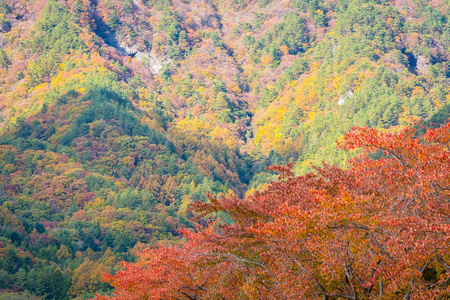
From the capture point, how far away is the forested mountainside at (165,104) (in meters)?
75.5

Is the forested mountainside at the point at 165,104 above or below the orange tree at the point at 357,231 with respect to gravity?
below

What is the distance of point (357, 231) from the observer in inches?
501

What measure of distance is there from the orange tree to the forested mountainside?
115 ft

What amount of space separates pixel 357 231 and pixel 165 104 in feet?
450

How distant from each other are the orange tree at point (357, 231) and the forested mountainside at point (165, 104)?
1383 inches

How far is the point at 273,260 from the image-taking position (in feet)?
49.9

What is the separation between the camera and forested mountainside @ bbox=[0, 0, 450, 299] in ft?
248

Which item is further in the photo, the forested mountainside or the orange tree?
the forested mountainside

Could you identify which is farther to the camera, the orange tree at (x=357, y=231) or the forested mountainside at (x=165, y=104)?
the forested mountainside at (x=165, y=104)

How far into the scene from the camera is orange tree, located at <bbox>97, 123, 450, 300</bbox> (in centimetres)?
1111

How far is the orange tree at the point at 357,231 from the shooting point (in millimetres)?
11109

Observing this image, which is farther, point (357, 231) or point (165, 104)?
point (165, 104)

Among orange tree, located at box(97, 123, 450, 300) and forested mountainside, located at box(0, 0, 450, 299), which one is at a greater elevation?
orange tree, located at box(97, 123, 450, 300)

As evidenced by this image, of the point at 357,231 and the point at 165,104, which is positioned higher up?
Answer: the point at 357,231
